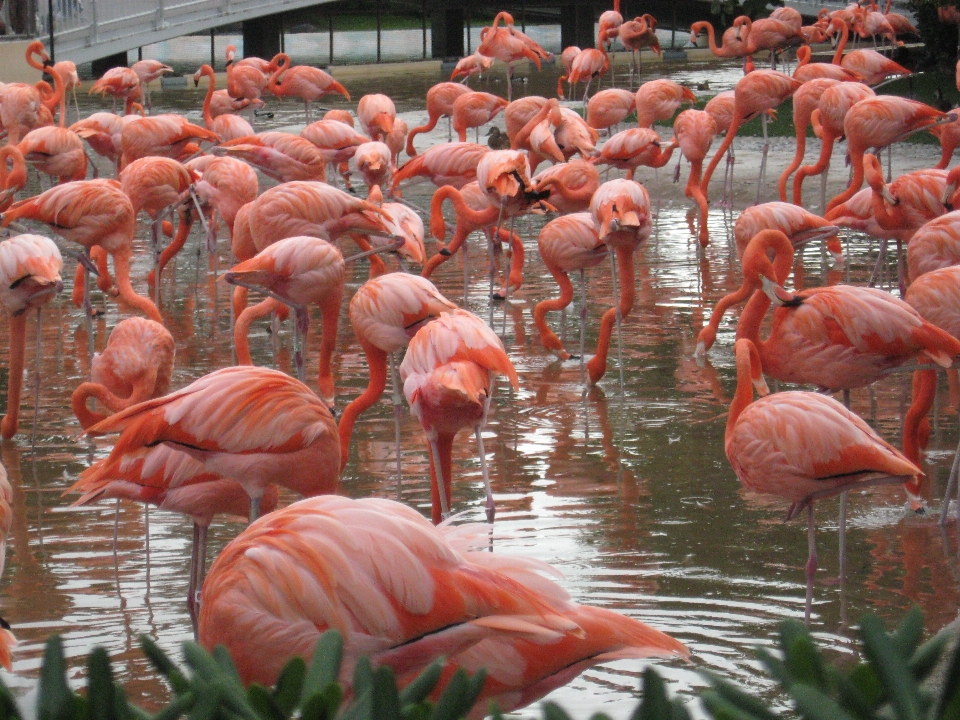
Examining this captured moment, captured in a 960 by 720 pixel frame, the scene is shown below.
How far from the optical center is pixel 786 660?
Result: 1133 mm

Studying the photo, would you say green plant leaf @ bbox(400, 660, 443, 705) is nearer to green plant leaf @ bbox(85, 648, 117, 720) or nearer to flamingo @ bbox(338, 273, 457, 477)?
green plant leaf @ bbox(85, 648, 117, 720)

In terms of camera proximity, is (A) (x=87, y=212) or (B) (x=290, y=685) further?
(A) (x=87, y=212)

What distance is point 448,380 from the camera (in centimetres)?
382

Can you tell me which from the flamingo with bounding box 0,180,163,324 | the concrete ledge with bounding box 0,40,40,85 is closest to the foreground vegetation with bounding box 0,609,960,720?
the flamingo with bounding box 0,180,163,324

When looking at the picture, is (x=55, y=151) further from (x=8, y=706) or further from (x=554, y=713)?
(x=554, y=713)

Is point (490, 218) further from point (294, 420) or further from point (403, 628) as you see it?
point (403, 628)

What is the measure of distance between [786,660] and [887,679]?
90 mm

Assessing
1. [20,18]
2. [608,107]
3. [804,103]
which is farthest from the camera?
[20,18]

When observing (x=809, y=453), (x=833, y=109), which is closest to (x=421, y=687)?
(x=809, y=453)

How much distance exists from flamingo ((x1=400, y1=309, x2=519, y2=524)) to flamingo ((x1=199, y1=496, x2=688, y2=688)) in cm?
161

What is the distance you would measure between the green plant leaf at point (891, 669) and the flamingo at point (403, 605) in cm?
97

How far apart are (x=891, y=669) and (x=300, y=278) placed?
4.04m

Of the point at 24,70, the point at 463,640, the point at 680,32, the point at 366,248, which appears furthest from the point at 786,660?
the point at 680,32

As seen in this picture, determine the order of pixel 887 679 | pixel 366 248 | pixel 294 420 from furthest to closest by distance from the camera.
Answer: pixel 366 248 < pixel 294 420 < pixel 887 679
